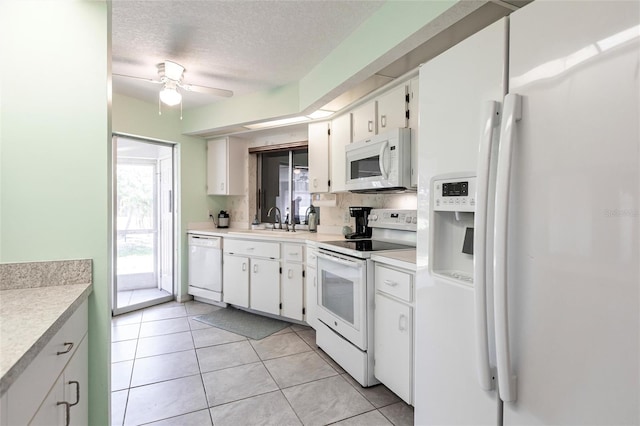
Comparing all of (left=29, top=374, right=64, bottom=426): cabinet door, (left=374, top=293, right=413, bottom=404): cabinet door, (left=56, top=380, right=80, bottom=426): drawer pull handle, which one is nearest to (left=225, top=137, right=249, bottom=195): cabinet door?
(left=374, top=293, right=413, bottom=404): cabinet door

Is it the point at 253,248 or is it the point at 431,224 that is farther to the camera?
the point at 253,248

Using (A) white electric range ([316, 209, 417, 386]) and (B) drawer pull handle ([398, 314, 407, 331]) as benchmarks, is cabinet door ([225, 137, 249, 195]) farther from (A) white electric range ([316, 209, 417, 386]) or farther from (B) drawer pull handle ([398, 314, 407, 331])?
(B) drawer pull handle ([398, 314, 407, 331])

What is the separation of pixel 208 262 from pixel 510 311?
3705mm

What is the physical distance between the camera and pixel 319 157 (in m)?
3.43

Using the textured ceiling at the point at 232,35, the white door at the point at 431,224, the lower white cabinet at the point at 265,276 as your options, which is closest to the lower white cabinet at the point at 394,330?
the white door at the point at 431,224

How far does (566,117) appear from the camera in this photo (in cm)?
83

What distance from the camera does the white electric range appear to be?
2174 millimetres

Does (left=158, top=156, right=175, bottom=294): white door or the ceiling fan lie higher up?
the ceiling fan

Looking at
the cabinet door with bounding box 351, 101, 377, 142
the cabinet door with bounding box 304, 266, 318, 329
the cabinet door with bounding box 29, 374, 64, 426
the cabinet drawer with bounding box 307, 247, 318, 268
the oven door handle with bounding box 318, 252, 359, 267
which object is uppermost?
the cabinet door with bounding box 351, 101, 377, 142

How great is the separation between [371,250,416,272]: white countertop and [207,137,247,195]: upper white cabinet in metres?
2.80

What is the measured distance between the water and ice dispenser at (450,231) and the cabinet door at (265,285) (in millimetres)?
2347

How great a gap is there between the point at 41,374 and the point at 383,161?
2.11m

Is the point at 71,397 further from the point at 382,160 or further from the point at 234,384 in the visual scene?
the point at 382,160

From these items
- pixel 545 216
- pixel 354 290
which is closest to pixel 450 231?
pixel 545 216
